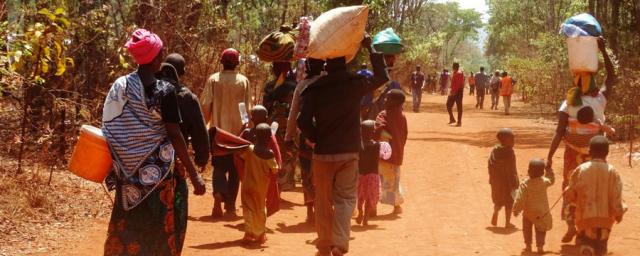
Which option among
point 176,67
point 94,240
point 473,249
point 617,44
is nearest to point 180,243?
point 176,67

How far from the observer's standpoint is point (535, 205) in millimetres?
7621

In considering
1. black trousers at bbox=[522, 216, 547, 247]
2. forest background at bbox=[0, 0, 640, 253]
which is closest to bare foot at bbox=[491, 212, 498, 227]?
black trousers at bbox=[522, 216, 547, 247]

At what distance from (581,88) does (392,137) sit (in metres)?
2.33

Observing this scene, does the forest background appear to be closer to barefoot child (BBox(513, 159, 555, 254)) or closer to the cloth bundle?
the cloth bundle

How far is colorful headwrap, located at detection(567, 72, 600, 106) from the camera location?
775cm

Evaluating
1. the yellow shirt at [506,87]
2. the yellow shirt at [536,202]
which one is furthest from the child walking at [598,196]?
the yellow shirt at [506,87]

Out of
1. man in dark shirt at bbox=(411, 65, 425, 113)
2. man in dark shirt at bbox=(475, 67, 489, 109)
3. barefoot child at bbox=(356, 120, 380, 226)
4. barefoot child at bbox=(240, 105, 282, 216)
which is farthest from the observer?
man in dark shirt at bbox=(475, 67, 489, 109)

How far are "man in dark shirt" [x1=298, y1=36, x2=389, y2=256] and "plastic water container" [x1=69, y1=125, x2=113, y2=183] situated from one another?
6.34 ft

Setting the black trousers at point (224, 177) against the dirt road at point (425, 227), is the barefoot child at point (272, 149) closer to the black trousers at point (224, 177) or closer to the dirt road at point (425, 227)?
the dirt road at point (425, 227)

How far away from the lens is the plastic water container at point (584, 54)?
7.73 metres

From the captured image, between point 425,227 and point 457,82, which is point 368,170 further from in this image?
point 457,82

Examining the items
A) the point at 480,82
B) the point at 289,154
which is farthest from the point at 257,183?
the point at 480,82

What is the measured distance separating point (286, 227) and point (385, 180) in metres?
1.33

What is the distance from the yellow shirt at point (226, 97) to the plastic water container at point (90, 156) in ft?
13.5
